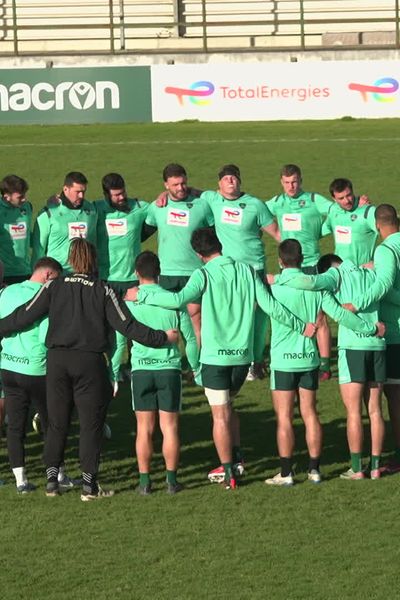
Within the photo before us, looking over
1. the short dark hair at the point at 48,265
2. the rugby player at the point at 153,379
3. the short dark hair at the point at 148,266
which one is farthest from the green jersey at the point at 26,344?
the short dark hair at the point at 148,266

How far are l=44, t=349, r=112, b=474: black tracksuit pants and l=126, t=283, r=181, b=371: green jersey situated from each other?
325 mm

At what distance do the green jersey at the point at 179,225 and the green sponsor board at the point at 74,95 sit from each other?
57.5 feet

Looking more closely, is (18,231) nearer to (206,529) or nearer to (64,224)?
(64,224)

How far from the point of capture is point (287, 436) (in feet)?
37.6

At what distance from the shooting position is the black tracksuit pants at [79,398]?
1099cm

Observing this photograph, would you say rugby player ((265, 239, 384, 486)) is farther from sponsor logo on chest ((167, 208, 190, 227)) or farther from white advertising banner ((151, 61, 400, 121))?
white advertising banner ((151, 61, 400, 121))

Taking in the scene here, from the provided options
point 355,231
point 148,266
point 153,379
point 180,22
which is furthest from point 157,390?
point 180,22

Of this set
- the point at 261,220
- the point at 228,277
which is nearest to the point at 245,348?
the point at 228,277

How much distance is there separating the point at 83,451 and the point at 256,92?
20975 millimetres

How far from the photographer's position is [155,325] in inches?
439

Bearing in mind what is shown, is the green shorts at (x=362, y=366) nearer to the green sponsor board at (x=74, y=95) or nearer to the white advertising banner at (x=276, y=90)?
the white advertising banner at (x=276, y=90)

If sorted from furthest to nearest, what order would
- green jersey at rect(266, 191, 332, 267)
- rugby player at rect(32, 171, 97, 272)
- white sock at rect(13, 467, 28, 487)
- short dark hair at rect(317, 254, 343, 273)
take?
1. green jersey at rect(266, 191, 332, 267)
2. rugby player at rect(32, 171, 97, 272)
3. short dark hair at rect(317, 254, 343, 273)
4. white sock at rect(13, 467, 28, 487)

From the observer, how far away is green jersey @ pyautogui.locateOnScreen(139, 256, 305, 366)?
1127 centimetres

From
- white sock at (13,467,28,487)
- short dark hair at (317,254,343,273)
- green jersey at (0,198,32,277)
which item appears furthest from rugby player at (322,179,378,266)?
white sock at (13,467,28,487)
